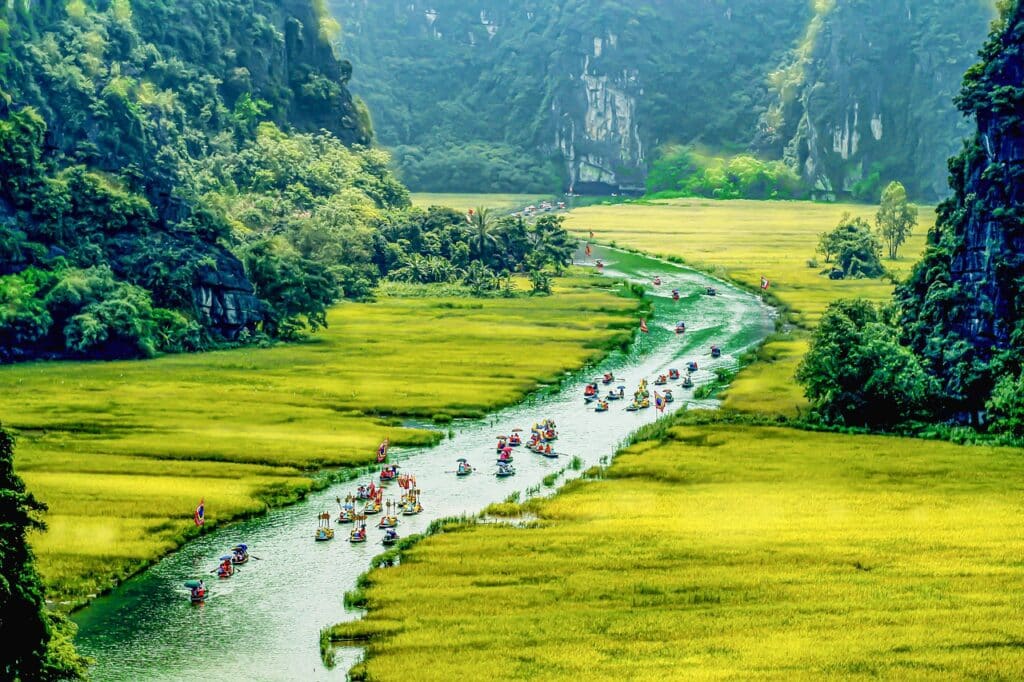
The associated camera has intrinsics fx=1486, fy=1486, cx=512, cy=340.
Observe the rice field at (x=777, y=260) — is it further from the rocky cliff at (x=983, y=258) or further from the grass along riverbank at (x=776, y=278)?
the rocky cliff at (x=983, y=258)

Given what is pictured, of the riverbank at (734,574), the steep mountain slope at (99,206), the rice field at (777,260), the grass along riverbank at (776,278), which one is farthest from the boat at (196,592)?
the rice field at (777,260)

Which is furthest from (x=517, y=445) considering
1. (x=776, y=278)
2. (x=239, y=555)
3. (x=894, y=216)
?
(x=894, y=216)

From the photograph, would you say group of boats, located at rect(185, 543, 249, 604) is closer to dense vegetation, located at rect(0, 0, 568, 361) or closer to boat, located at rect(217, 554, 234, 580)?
boat, located at rect(217, 554, 234, 580)

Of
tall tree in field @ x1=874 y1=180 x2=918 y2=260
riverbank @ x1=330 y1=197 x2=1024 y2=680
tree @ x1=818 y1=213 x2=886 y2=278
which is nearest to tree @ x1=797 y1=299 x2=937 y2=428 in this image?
riverbank @ x1=330 y1=197 x2=1024 y2=680

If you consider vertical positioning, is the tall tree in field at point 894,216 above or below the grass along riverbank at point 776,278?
above

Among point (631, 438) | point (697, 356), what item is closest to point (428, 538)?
point (631, 438)

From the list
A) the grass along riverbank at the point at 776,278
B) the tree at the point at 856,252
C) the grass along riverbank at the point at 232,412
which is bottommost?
the grass along riverbank at the point at 232,412
